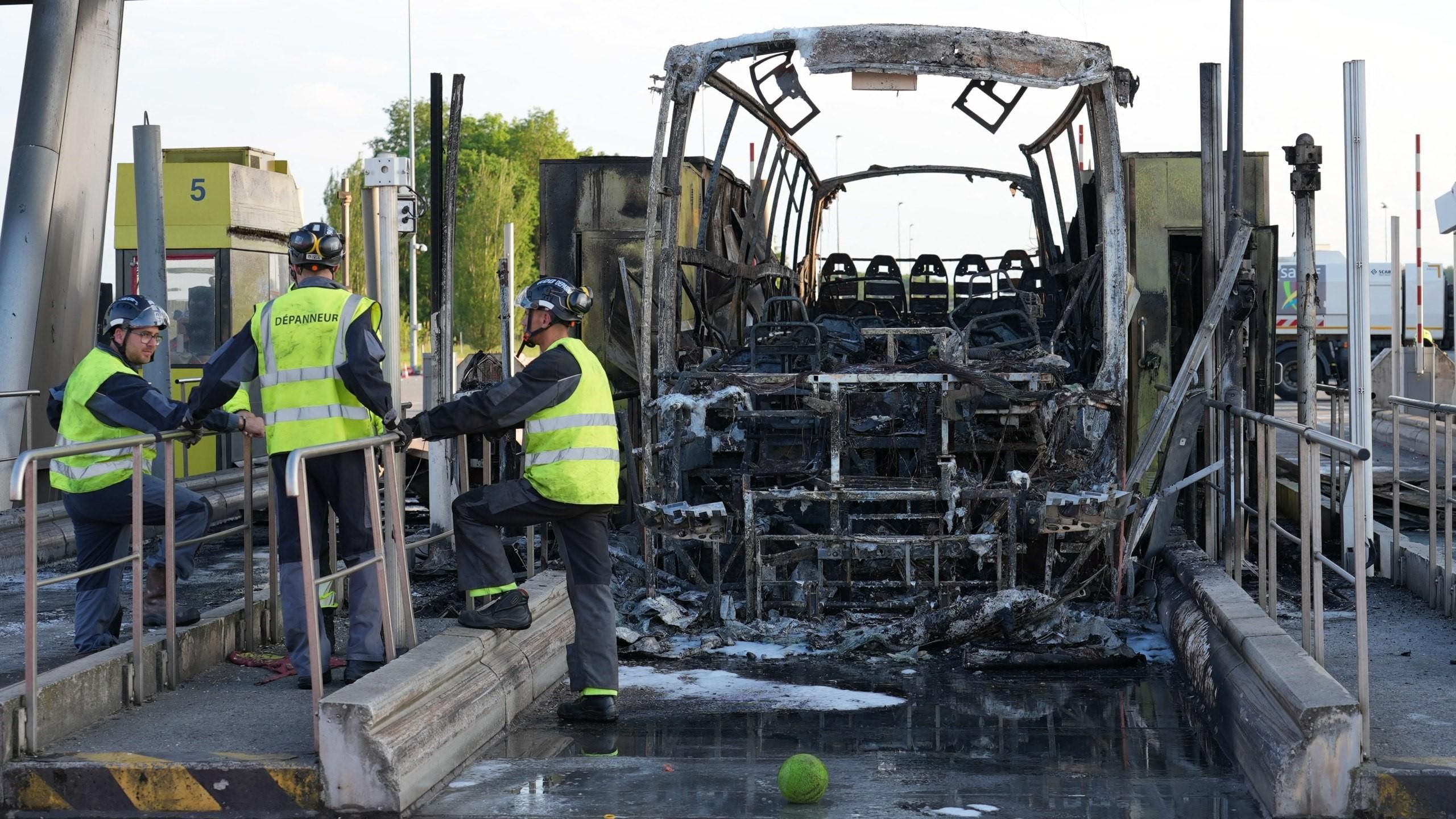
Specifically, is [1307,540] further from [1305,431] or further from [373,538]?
[373,538]

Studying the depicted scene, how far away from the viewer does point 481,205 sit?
141 feet

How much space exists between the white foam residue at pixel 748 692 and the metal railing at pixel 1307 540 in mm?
1720

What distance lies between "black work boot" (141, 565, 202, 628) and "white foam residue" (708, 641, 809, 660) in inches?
94.1

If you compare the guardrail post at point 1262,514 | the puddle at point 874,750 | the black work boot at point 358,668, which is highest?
the guardrail post at point 1262,514

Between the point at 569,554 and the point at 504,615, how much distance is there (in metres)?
0.36

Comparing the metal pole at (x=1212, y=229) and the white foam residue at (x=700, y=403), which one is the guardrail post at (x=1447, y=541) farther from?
the white foam residue at (x=700, y=403)

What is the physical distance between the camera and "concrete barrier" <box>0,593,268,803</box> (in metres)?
5.10

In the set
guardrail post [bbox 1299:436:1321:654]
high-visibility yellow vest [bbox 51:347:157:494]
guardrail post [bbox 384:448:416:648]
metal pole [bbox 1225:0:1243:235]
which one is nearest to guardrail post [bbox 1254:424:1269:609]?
guardrail post [bbox 1299:436:1321:654]

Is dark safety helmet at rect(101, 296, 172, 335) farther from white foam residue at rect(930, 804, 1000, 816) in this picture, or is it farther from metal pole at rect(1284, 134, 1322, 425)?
metal pole at rect(1284, 134, 1322, 425)

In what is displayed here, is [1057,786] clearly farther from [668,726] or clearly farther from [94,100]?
[94,100]

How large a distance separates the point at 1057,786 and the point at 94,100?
30.5 feet

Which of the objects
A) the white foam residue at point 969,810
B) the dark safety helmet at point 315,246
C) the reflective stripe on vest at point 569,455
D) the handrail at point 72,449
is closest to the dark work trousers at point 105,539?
the handrail at point 72,449

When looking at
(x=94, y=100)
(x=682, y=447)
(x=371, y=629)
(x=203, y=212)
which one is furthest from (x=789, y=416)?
(x=203, y=212)

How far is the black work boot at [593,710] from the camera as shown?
6.14 m
